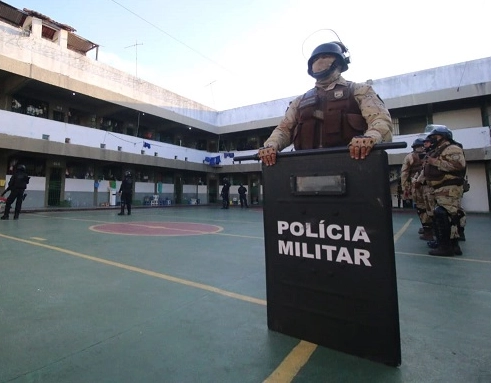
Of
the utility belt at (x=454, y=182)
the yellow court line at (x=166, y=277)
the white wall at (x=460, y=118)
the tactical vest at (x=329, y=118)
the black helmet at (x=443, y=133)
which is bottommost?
the yellow court line at (x=166, y=277)

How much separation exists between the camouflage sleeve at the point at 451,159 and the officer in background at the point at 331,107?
300 centimetres

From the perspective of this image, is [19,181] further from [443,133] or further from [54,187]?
[443,133]

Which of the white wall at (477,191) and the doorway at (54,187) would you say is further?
the doorway at (54,187)

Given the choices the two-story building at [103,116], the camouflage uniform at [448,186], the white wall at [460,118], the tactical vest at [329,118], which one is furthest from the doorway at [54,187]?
the white wall at [460,118]

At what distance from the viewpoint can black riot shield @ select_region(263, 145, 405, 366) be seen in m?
1.42

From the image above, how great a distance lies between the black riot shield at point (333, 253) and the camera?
142 cm

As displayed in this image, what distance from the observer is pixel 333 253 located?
1.58 m

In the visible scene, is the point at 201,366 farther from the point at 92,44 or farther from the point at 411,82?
the point at 92,44

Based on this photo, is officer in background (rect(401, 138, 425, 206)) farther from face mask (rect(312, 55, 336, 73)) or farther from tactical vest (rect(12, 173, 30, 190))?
tactical vest (rect(12, 173, 30, 190))

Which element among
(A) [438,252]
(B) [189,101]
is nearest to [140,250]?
(A) [438,252]

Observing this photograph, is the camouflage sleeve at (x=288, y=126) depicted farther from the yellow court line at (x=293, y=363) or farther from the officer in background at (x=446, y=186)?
the officer in background at (x=446, y=186)

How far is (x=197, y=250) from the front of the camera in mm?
4445

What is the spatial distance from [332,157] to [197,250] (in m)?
3.36

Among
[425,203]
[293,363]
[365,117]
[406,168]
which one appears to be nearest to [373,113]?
[365,117]
